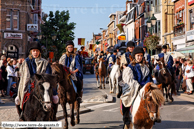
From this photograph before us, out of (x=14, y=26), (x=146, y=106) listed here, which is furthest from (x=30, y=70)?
(x=14, y=26)

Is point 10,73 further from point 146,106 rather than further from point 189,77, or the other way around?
point 146,106

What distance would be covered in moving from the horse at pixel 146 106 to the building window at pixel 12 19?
37.0m

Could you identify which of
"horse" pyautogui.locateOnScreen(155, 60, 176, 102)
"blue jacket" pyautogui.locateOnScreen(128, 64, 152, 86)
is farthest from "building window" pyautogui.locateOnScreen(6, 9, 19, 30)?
"blue jacket" pyautogui.locateOnScreen(128, 64, 152, 86)

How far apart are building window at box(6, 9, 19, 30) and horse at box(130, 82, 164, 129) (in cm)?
3696

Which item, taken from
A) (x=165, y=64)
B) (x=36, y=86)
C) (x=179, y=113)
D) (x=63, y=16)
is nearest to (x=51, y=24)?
(x=63, y=16)

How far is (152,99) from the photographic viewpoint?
18.2 ft

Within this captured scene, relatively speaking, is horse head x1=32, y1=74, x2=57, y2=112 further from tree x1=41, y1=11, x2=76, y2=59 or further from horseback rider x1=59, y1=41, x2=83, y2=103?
tree x1=41, y1=11, x2=76, y2=59

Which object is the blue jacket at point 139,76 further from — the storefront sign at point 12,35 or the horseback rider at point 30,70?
the storefront sign at point 12,35

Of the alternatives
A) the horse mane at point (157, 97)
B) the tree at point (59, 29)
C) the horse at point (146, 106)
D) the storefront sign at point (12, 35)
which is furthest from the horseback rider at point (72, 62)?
the tree at point (59, 29)

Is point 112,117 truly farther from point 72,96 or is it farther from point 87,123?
point 72,96

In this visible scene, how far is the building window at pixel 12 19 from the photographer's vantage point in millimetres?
40719

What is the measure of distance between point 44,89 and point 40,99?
247mm

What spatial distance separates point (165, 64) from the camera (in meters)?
14.7

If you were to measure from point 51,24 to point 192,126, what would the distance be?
43.5m
